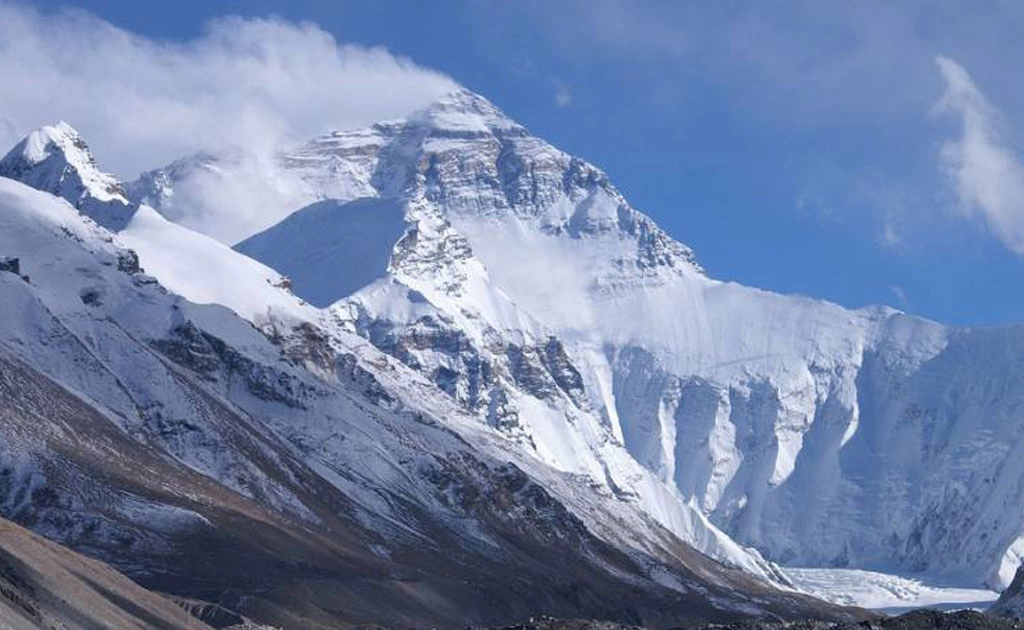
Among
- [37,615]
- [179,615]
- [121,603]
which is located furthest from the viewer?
[179,615]

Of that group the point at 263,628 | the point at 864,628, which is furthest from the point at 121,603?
the point at 864,628

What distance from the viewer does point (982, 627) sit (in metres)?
159

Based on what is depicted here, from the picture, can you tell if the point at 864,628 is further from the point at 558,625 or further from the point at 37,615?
the point at 37,615

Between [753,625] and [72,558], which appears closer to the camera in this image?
[753,625]

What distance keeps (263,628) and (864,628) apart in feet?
148

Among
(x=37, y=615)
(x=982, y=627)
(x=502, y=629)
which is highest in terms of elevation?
(x=982, y=627)

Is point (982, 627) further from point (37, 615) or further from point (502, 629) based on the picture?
point (37, 615)

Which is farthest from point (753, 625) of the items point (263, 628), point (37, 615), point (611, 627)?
point (37, 615)

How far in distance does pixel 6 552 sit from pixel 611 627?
45682 mm

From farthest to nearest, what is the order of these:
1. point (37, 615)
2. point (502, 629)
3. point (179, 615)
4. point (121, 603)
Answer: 1. point (179, 615)
2. point (121, 603)
3. point (502, 629)
4. point (37, 615)

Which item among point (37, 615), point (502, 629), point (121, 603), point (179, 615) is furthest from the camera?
point (179, 615)

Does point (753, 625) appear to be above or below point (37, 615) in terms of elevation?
above

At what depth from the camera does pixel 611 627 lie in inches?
6368

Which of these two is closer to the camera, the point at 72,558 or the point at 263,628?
the point at 263,628
